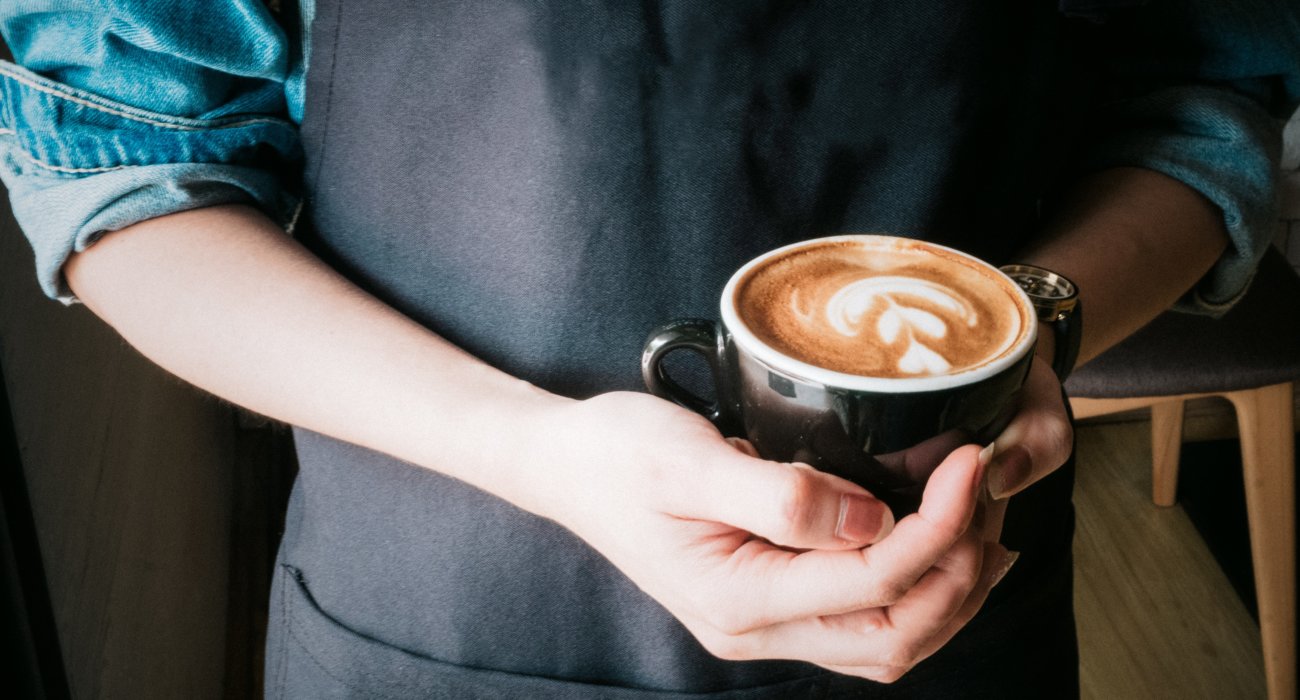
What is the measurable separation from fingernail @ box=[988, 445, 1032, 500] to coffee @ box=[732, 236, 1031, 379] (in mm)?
63

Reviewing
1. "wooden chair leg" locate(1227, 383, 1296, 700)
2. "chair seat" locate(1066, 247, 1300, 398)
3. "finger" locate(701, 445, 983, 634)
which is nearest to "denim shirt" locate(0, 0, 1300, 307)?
"finger" locate(701, 445, 983, 634)

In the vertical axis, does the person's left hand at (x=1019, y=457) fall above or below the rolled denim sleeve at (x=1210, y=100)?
below

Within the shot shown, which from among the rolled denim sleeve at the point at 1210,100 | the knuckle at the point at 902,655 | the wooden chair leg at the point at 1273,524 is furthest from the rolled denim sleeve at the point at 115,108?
the wooden chair leg at the point at 1273,524

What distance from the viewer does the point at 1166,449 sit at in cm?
214

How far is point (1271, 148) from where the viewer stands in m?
0.79

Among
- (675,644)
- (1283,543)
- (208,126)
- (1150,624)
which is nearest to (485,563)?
(675,644)

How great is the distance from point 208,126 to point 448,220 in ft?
0.61

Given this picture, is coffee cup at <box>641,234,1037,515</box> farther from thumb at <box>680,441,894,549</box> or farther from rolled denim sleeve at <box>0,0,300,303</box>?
rolled denim sleeve at <box>0,0,300,303</box>

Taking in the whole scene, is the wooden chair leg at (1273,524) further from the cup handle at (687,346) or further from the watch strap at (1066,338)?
the cup handle at (687,346)

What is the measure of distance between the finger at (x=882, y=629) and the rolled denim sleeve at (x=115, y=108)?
47cm

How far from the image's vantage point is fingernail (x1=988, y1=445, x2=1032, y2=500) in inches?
20.9

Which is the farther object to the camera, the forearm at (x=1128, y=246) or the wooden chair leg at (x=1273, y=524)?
the wooden chair leg at (x=1273, y=524)

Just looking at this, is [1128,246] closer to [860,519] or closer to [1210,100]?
[1210,100]

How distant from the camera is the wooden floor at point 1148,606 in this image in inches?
71.5
